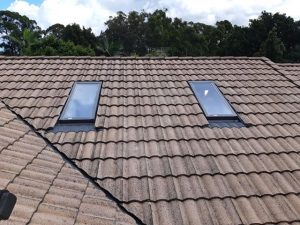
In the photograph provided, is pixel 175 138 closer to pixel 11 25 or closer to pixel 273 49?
pixel 273 49

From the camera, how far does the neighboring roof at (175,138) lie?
151 inches

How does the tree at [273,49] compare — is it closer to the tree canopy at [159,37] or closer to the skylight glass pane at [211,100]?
the tree canopy at [159,37]

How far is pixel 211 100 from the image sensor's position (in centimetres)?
626

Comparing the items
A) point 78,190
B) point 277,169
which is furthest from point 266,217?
point 78,190

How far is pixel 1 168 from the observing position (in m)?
3.54

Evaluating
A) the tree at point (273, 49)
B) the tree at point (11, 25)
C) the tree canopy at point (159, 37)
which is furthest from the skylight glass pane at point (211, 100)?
the tree at point (11, 25)

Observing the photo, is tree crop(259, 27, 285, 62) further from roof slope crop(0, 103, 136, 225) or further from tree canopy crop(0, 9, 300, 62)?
roof slope crop(0, 103, 136, 225)

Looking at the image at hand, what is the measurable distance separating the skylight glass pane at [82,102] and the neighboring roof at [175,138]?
0.14 m

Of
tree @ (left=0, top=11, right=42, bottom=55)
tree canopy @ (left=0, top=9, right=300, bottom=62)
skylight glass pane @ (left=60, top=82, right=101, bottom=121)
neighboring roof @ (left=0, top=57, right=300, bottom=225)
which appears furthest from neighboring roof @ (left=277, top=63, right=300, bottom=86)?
tree @ (left=0, top=11, right=42, bottom=55)

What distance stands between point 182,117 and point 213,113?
586 millimetres

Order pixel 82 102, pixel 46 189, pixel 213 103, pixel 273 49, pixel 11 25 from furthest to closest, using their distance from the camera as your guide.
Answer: pixel 11 25
pixel 273 49
pixel 213 103
pixel 82 102
pixel 46 189

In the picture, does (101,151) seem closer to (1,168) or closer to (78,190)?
(78,190)

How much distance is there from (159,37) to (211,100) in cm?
4516

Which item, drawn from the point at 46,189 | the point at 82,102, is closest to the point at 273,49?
the point at 82,102
